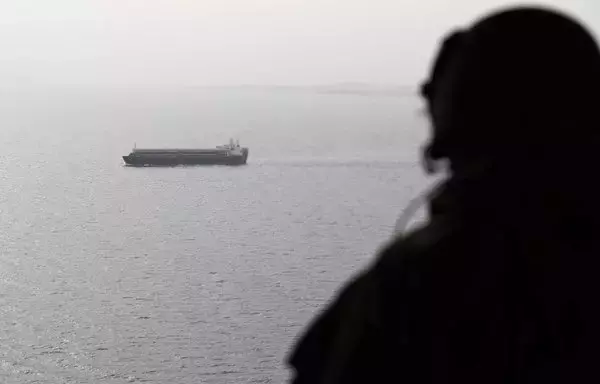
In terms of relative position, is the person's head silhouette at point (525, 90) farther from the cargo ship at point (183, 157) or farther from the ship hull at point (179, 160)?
the cargo ship at point (183, 157)

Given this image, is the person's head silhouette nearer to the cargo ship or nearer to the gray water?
the gray water

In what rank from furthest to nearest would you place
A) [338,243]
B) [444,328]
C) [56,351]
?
[338,243] < [56,351] < [444,328]

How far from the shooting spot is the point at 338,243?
28.8 meters

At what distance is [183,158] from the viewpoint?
160ft

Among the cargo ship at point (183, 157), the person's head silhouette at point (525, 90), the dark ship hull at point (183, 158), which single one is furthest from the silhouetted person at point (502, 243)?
the cargo ship at point (183, 157)

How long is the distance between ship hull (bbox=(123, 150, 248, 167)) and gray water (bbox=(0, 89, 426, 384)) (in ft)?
2.94

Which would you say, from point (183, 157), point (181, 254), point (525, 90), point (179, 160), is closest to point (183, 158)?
point (183, 157)

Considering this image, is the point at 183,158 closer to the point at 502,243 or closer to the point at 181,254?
the point at 181,254

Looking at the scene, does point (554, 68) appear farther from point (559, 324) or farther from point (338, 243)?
point (338, 243)

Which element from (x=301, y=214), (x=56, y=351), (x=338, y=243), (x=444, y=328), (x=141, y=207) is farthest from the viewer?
(x=141, y=207)

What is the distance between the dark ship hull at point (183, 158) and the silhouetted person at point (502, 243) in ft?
155

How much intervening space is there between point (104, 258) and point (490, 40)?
1146 inches

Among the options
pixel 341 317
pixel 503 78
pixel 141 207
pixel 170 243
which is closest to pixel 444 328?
pixel 341 317

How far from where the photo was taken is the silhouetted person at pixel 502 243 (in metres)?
0.79
